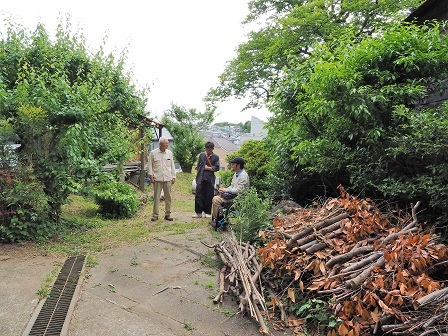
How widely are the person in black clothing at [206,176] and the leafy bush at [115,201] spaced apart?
63.8 inches

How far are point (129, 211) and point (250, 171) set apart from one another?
3.57 m

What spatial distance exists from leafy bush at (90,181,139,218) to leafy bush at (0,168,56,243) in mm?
1796

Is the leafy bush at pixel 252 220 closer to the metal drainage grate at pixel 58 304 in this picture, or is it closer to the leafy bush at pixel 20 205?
the metal drainage grate at pixel 58 304

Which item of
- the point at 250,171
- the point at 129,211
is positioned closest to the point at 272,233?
the point at 129,211

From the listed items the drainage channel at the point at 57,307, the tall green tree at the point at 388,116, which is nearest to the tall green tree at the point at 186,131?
the tall green tree at the point at 388,116

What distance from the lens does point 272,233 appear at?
12.4 feet

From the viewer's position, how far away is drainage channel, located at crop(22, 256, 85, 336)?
2.46 m

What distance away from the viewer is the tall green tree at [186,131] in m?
19.1

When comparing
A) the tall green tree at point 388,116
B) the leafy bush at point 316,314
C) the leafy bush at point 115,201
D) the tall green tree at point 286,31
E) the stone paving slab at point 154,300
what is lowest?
the stone paving slab at point 154,300

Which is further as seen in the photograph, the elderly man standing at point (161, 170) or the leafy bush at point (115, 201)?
the leafy bush at point (115, 201)

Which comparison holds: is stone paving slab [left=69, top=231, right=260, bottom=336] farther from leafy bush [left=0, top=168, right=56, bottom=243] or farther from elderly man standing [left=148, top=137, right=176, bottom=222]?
elderly man standing [left=148, top=137, right=176, bottom=222]

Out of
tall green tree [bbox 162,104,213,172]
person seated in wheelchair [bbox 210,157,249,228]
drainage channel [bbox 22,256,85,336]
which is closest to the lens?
drainage channel [bbox 22,256,85,336]

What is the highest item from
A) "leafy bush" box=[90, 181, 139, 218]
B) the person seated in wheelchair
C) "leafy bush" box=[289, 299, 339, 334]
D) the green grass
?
the person seated in wheelchair

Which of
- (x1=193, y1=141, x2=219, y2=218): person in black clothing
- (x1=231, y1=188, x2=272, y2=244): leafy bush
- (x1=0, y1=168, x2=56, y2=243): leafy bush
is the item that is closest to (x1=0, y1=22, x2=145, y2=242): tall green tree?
(x1=0, y1=168, x2=56, y2=243): leafy bush
